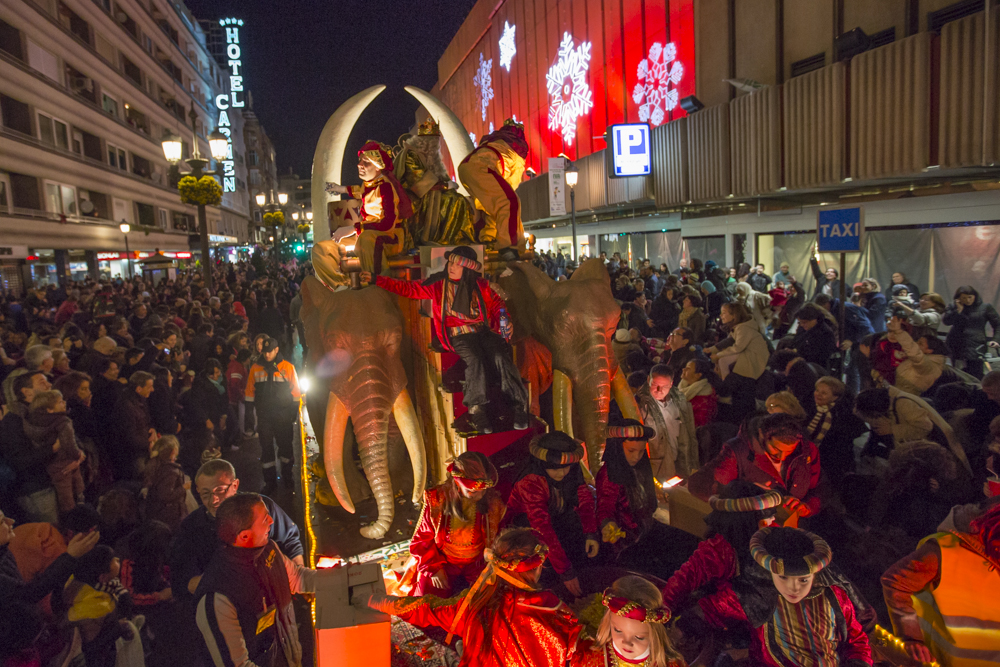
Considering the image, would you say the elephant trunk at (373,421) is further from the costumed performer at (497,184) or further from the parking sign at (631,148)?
the parking sign at (631,148)

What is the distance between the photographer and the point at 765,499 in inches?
130

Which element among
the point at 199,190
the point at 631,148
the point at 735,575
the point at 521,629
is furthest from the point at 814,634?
the point at 631,148

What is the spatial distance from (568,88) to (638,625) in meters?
26.8

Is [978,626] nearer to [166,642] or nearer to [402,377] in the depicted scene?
[402,377]

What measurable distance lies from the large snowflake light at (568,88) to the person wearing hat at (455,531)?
2285 centimetres

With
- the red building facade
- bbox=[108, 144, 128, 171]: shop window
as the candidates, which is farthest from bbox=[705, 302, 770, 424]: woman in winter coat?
bbox=[108, 144, 128, 171]: shop window

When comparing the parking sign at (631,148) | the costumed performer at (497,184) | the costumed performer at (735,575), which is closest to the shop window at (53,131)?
the parking sign at (631,148)

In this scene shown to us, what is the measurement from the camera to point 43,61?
Result: 22562mm

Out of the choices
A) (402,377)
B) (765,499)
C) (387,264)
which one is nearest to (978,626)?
(765,499)

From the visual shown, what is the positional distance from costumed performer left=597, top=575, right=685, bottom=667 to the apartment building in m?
11.8

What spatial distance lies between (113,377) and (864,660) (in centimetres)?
636

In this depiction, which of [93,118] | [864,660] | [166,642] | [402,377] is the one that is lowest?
[166,642]

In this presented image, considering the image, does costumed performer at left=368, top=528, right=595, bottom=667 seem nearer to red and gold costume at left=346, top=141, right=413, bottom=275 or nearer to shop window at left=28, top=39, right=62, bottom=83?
red and gold costume at left=346, top=141, right=413, bottom=275

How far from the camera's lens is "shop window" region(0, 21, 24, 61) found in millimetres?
20203
